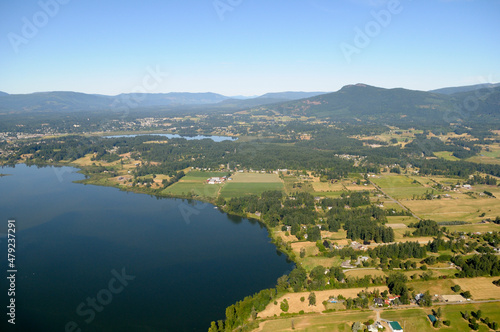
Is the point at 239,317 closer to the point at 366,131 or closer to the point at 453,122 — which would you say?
the point at 366,131

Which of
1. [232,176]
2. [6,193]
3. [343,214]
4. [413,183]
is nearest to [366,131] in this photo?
[413,183]

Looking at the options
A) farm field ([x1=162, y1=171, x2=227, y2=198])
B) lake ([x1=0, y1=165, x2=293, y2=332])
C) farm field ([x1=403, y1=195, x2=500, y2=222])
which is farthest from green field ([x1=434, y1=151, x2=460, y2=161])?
lake ([x1=0, y1=165, x2=293, y2=332])

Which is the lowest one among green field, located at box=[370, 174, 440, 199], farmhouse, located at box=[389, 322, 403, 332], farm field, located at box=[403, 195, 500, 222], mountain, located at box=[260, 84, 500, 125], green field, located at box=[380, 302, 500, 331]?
green field, located at box=[380, 302, 500, 331]

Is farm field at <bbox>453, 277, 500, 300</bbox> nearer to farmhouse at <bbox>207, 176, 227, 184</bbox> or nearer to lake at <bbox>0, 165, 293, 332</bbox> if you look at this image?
lake at <bbox>0, 165, 293, 332</bbox>

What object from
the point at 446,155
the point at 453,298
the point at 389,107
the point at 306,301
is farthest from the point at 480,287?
the point at 389,107

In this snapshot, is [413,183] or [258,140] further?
[258,140]

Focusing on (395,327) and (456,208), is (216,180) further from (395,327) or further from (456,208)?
(395,327)
